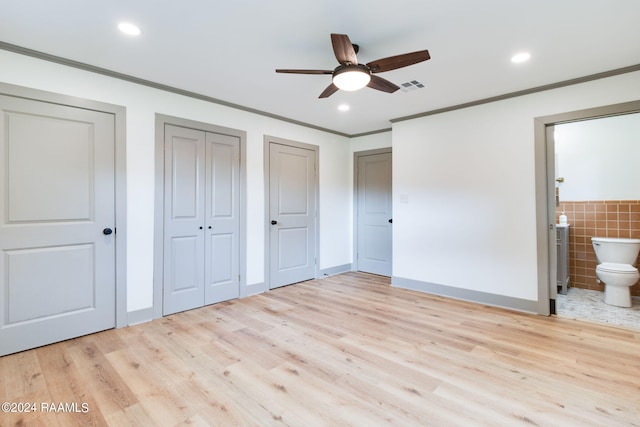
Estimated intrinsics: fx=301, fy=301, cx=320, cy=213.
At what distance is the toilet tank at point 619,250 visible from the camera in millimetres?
3645

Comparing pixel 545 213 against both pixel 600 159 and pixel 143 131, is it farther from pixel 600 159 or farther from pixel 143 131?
pixel 143 131

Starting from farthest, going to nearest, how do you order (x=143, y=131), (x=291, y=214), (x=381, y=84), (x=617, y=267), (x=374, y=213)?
(x=374, y=213)
(x=291, y=214)
(x=617, y=267)
(x=143, y=131)
(x=381, y=84)

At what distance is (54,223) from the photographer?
2652 mm

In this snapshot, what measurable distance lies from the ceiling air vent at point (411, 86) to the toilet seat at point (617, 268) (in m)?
3.07

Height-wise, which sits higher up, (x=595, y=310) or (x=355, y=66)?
(x=355, y=66)

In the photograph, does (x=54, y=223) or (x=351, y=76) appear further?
(x=54, y=223)

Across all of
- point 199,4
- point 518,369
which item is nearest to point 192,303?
point 199,4

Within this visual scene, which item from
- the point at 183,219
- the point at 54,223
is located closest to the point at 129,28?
the point at 54,223

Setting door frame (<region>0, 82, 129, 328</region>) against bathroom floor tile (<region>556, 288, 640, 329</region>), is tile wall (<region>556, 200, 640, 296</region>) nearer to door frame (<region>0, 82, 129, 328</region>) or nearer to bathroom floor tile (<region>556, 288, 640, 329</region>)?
bathroom floor tile (<region>556, 288, 640, 329</region>)

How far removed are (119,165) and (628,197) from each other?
20.3 feet

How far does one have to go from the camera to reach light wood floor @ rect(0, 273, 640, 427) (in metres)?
1.74

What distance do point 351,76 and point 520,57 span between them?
5.26 ft

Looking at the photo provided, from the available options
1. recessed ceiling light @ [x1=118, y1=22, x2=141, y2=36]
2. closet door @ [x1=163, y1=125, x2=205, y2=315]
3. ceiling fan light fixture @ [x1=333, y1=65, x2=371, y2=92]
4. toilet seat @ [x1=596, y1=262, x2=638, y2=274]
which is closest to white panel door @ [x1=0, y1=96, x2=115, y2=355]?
closet door @ [x1=163, y1=125, x2=205, y2=315]

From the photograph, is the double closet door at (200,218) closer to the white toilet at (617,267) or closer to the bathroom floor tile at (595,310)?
the bathroom floor tile at (595,310)
